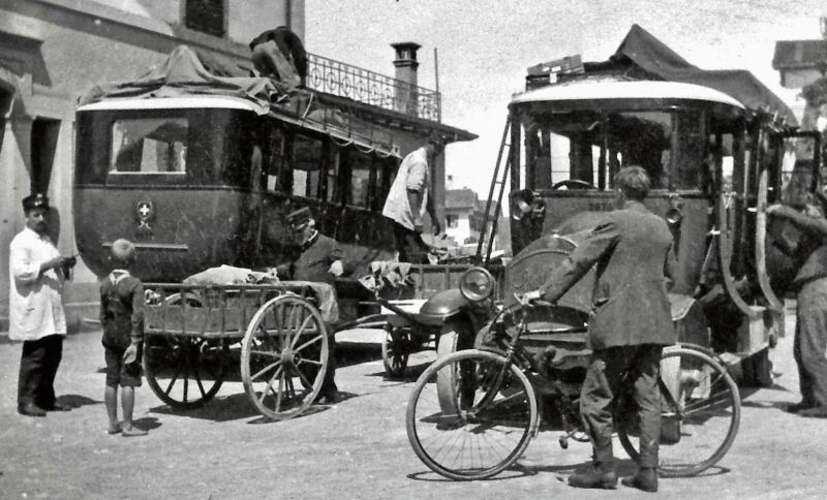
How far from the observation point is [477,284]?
7.56m

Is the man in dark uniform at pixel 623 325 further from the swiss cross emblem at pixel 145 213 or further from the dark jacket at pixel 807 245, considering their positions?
the swiss cross emblem at pixel 145 213

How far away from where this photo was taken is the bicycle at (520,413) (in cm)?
611

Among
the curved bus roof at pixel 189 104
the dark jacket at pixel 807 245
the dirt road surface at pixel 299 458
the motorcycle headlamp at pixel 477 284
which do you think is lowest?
the dirt road surface at pixel 299 458

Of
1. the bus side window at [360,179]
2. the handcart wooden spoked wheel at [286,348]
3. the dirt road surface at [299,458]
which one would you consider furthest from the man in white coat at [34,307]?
the bus side window at [360,179]

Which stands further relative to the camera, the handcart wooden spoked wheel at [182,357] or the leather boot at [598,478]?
the handcart wooden spoked wheel at [182,357]

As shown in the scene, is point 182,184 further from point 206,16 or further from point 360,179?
point 206,16

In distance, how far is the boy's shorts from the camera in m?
7.47

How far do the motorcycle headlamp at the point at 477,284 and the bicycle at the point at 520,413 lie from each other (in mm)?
723

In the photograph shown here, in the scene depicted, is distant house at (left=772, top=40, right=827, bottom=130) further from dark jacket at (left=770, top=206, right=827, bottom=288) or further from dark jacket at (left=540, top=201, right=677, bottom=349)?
dark jacket at (left=540, top=201, right=677, bottom=349)

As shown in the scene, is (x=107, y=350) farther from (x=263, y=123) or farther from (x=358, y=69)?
(x=358, y=69)

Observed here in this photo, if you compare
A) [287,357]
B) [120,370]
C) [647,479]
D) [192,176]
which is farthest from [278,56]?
[647,479]

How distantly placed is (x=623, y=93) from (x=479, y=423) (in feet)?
11.2

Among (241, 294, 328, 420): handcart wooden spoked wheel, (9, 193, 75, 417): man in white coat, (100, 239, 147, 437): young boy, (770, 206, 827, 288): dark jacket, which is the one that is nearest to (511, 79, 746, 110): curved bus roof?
(770, 206, 827, 288): dark jacket

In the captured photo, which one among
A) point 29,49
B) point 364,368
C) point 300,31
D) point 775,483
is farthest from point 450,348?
point 300,31
